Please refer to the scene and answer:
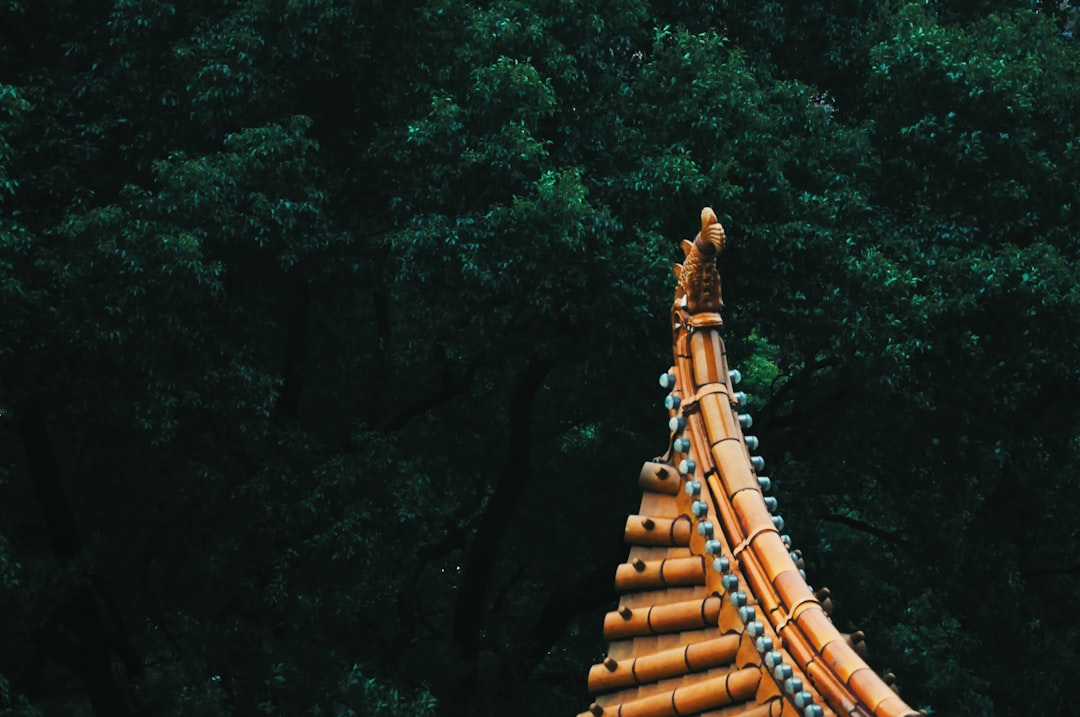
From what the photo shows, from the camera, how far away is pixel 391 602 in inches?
535

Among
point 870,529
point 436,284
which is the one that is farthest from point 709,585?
point 870,529

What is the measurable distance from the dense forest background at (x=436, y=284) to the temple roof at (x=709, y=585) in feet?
13.5

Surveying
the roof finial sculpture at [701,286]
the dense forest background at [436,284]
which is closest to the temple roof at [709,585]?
the roof finial sculpture at [701,286]

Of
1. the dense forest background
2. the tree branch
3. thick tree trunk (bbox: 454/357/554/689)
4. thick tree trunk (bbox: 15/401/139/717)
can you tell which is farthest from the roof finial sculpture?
the tree branch

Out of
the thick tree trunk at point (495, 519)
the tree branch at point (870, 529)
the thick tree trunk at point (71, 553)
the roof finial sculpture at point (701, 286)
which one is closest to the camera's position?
the roof finial sculpture at point (701, 286)

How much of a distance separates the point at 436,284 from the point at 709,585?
17.2ft

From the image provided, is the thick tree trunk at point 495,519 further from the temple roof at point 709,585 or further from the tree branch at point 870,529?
the temple roof at point 709,585

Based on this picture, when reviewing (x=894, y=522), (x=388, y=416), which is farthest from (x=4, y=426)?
(x=894, y=522)

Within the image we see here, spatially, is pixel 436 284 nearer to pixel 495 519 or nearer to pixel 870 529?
pixel 495 519

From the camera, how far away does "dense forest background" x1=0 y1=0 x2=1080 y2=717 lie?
11.0 metres

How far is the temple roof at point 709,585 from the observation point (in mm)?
5891

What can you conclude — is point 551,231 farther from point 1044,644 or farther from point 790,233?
point 1044,644

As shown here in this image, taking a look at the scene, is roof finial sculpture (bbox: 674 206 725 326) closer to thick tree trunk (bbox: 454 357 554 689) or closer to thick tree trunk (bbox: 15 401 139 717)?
thick tree trunk (bbox: 15 401 139 717)

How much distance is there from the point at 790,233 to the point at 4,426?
548cm
